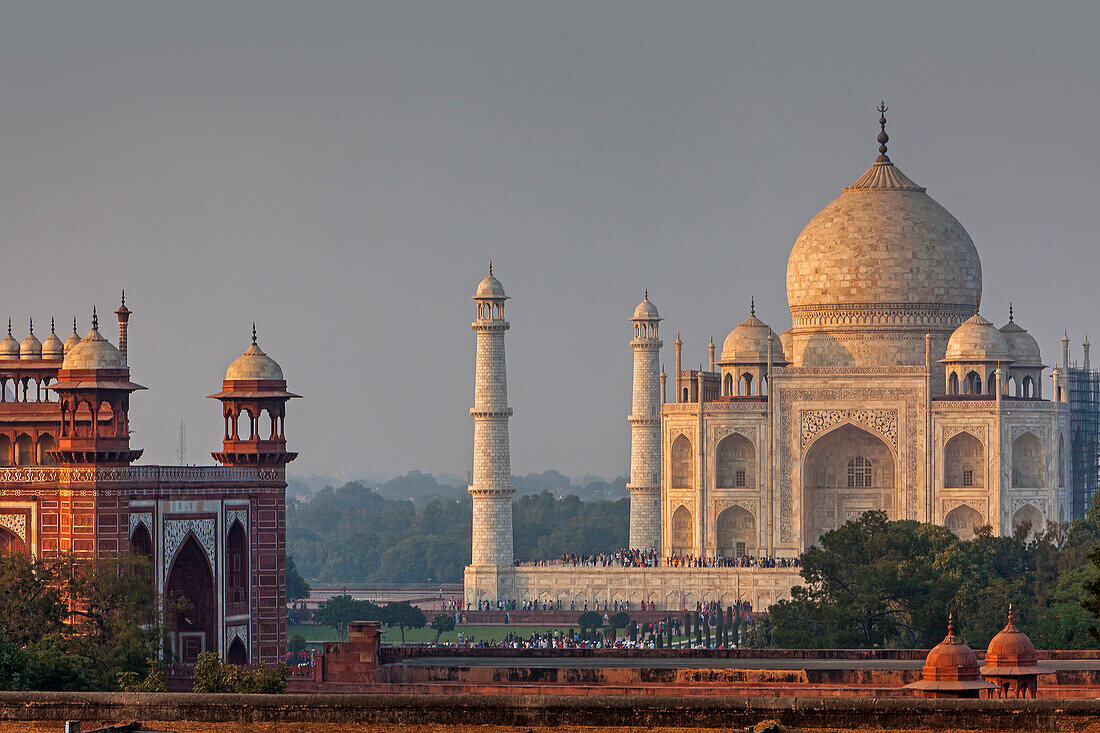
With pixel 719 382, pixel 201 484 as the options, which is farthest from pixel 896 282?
pixel 201 484

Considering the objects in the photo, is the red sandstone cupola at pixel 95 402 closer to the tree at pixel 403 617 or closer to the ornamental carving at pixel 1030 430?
the tree at pixel 403 617

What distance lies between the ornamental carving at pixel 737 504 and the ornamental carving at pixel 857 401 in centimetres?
91

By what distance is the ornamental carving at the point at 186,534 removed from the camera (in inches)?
1602

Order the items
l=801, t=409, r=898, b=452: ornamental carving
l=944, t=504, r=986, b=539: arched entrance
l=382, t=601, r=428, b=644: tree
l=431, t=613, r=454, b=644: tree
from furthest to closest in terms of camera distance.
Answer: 1. l=801, t=409, r=898, b=452: ornamental carving
2. l=944, t=504, r=986, b=539: arched entrance
3. l=382, t=601, r=428, b=644: tree
4. l=431, t=613, r=454, b=644: tree

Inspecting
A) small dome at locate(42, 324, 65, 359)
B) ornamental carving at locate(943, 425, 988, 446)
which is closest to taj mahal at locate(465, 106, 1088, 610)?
ornamental carving at locate(943, 425, 988, 446)

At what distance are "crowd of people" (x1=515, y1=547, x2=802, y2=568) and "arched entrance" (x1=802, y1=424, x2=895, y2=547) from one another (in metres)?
2.01

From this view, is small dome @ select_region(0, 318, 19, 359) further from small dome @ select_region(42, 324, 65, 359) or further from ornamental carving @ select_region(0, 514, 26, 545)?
ornamental carving @ select_region(0, 514, 26, 545)

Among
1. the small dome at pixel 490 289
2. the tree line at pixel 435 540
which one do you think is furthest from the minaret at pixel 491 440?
the tree line at pixel 435 540

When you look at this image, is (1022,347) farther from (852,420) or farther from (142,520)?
(142,520)

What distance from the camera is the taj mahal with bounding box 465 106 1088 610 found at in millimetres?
62344

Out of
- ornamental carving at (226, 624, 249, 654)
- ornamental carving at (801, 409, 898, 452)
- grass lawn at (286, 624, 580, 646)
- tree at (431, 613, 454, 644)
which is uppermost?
ornamental carving at (801, 409, 898, 452)

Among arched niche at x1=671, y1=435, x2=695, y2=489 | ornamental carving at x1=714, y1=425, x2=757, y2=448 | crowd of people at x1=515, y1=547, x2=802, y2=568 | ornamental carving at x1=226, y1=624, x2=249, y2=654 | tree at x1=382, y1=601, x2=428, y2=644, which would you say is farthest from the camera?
arched niche at x1=671, y1=435, x2=695, y2=489

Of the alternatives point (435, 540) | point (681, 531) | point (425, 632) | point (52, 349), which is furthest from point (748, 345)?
point (435, 540)

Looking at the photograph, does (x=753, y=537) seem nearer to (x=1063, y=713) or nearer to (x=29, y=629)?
(x=29, y=629)
